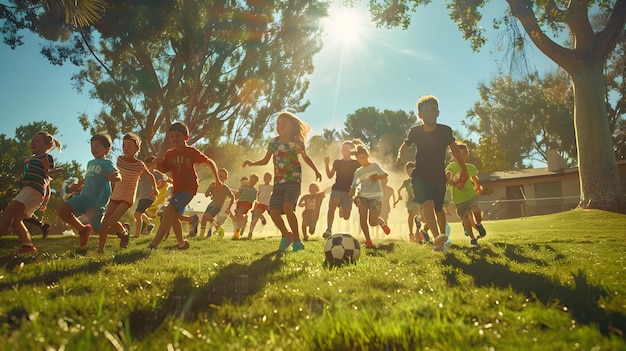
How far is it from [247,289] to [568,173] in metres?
36.0

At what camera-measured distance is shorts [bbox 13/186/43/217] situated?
5445 millimetres

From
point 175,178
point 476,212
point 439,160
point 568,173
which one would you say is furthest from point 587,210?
point 568,173

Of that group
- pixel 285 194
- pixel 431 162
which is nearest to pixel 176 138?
pixel 285 194

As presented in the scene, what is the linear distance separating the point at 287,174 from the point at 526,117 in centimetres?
4409

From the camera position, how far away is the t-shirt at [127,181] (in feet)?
21.8

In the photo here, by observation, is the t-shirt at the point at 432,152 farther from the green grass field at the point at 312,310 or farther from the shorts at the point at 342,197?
the shorts at the point at 342,197

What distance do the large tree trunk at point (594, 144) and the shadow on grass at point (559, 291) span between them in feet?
47.4

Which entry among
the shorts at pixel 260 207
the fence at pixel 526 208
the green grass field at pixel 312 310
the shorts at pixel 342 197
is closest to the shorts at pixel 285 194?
the green grass field at pixel 312 310

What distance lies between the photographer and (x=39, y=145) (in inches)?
226

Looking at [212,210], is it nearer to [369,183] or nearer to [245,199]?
[245,199]

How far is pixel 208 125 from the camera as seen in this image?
1981 cm

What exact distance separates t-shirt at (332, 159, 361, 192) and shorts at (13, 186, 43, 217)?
5742 millimetres

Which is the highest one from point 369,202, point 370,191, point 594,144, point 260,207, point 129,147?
point 594,144

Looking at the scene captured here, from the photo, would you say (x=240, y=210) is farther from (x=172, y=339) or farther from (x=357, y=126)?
(x=357, y=126)
